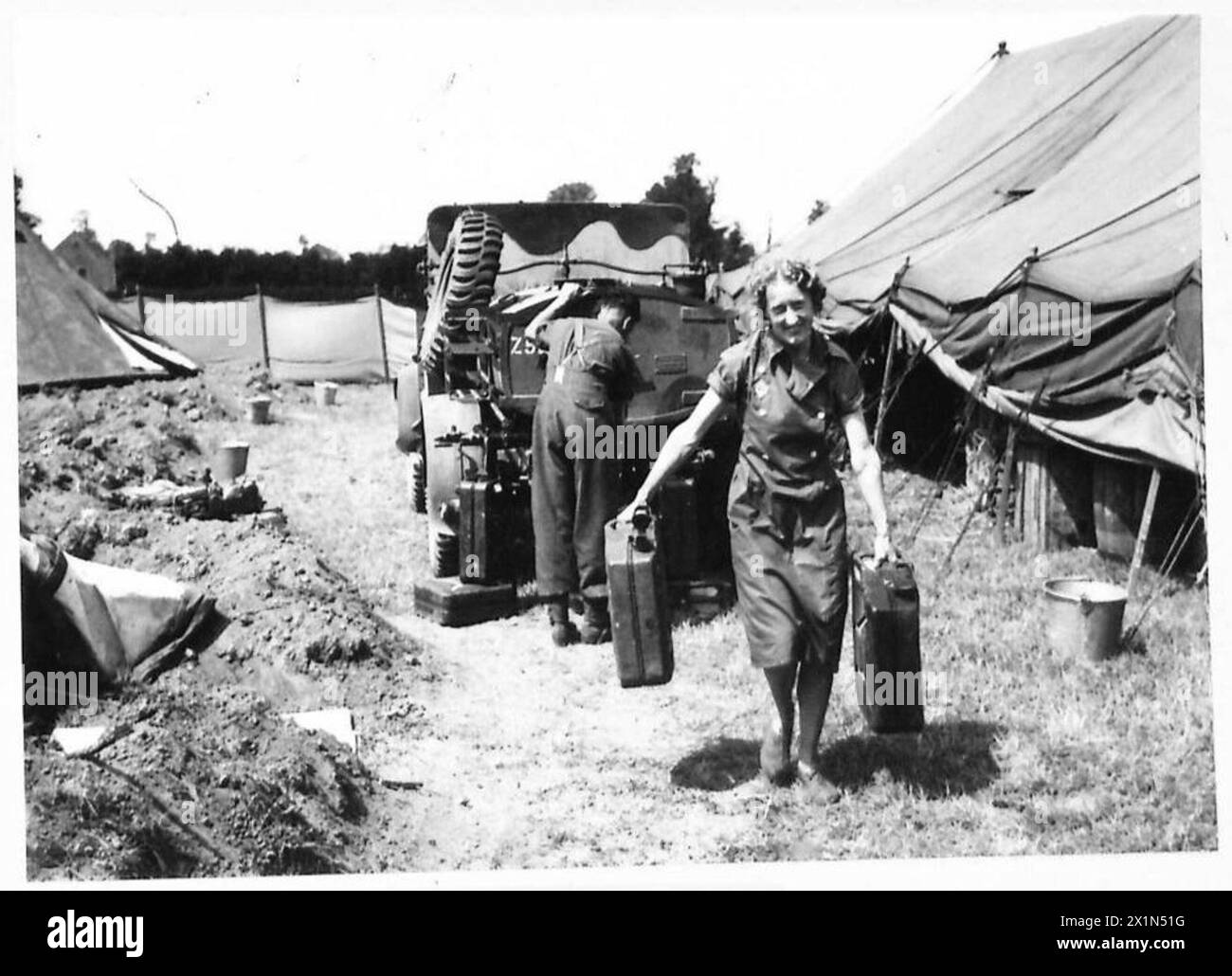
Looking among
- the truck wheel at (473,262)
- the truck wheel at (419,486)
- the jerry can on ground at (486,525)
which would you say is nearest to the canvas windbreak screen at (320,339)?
the truck wheel at (419,486)

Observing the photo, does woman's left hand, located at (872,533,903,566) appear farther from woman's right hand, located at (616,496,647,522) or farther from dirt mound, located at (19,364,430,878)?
dirt mound, located at (19,364,430,878)

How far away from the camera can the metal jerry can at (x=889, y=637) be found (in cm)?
415

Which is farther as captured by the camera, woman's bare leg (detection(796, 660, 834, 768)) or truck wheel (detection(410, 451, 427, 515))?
truck wheel (detection(410, 451, 427, 515))

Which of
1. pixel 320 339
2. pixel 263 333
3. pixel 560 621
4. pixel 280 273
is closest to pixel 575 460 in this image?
pixel 560 621

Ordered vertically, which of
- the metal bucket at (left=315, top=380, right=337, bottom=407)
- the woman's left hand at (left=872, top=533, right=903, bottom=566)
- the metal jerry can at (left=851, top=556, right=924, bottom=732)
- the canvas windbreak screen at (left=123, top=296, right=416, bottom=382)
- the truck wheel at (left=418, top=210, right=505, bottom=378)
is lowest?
the metal jerry can at (left=851, top=556, right=924, bottom=732)

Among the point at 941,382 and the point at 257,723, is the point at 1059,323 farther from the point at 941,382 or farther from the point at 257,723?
the point at 257,723

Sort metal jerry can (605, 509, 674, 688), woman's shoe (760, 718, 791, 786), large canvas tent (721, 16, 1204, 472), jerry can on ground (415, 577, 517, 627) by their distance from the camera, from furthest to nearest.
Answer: jerry can on ground (415, 577, 517, 627)
large canvas tent (721, 16, 1204, 472)
woman's shoe (760, 718, 791, 786)
metal jerry can (605, 509, 674, 688)

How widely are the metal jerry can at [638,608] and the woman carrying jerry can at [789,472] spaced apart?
0.18 m

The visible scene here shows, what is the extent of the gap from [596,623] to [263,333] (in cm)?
1429

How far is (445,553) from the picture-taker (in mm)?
7273

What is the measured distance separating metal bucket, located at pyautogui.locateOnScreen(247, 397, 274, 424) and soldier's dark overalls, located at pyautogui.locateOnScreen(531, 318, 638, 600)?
8593mm

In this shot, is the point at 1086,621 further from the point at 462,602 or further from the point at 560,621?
the point at 462,602

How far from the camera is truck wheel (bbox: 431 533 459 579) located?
286 inches

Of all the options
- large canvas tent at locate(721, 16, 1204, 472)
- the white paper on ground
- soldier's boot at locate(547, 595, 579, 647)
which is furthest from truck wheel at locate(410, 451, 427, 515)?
the white paper on ground
